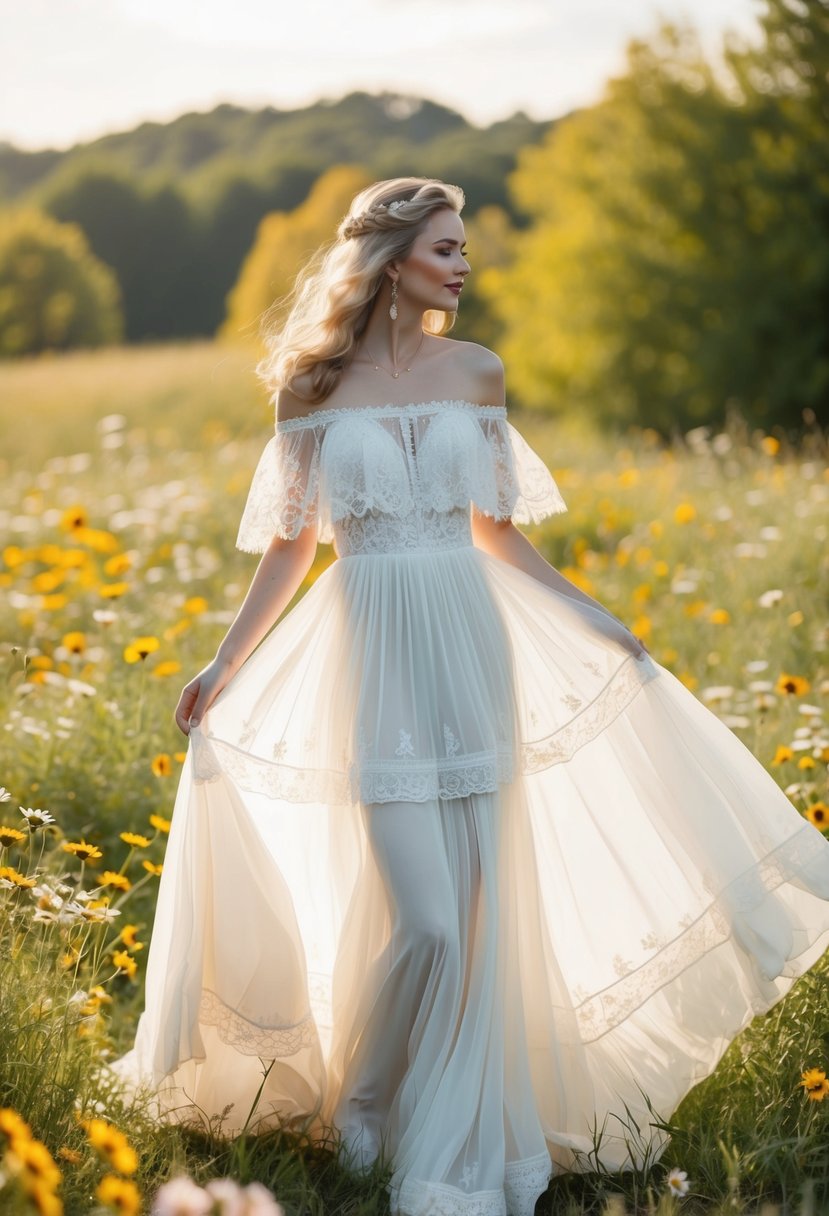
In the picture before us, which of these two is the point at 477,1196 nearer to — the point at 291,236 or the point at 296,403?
the point at 296,403

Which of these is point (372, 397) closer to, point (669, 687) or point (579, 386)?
point (669, 687)

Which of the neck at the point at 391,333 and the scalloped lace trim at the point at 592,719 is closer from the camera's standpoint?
the scalloped lace trim at the point at 592,719

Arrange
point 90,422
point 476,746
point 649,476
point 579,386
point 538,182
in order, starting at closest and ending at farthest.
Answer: point 476,746, point 649,476, point 90,422, point 579,386, point 538,182

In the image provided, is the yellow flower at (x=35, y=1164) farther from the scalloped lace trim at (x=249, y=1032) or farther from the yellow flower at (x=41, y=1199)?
the scalloped lace trim at (x=249, y=1032)

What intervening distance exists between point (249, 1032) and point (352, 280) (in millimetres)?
1928

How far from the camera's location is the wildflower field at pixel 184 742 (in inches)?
114

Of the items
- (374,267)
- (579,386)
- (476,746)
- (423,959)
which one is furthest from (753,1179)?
(579,386)

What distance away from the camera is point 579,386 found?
25453mm

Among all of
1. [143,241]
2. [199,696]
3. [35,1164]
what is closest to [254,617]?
[199,696]

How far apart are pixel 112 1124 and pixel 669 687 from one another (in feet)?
5.69

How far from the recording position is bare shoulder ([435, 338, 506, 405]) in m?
3.38

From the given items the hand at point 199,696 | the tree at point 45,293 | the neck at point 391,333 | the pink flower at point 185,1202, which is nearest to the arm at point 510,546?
the neck at point 391,333

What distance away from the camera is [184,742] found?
494cm

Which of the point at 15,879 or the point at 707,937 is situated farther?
the point at 707,937
